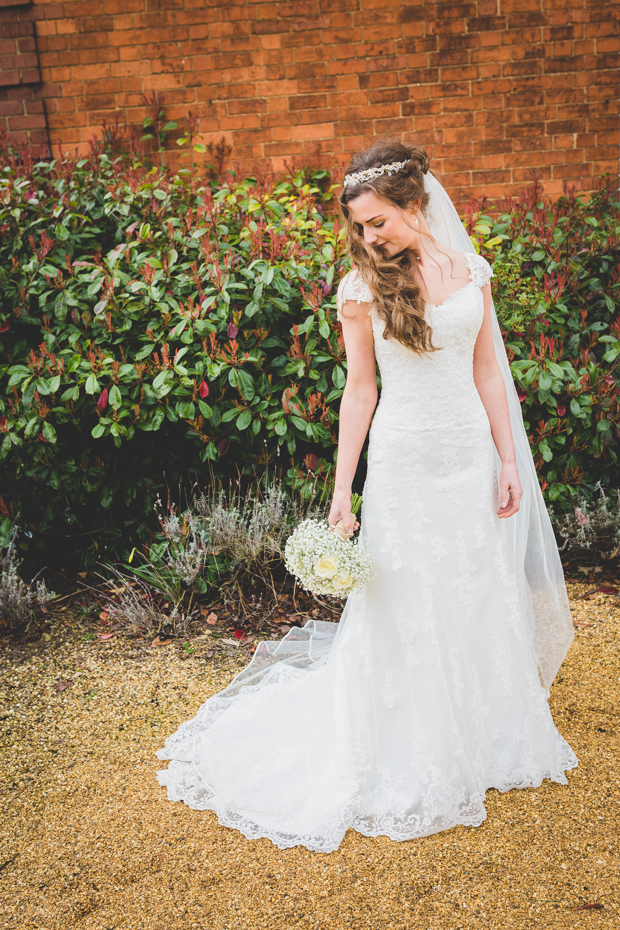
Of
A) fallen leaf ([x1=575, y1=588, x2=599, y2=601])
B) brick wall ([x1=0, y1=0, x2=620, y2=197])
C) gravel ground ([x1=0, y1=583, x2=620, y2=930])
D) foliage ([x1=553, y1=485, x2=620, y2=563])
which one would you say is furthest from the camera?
brick wall ([x1=0, y1=0, x2=620, y2=197])

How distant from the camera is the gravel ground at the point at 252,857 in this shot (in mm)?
1916

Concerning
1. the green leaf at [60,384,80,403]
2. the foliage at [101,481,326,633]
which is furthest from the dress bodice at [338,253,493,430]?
the green leaf at [60,384,80,403]

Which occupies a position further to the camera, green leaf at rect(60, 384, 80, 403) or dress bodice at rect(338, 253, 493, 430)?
green leaf at rect(60, 384, 80, 403)

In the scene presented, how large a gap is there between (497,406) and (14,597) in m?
2.74

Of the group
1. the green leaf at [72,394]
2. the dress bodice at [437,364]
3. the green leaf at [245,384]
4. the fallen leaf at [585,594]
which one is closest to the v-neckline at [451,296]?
the dress bodice at [437,364]

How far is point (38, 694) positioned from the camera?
311 cm

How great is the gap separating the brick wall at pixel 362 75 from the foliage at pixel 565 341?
1189mm

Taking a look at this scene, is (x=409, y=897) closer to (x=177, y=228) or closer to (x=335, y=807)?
(x=335, y=807)

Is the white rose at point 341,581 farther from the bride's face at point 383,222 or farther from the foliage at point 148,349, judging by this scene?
the foliage at point 148,349

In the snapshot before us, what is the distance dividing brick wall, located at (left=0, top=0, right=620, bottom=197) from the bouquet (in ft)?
12.6

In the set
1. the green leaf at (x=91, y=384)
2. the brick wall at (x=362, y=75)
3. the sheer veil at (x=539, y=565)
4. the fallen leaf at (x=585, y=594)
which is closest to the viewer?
the sheer veil at (x=539, y=565)

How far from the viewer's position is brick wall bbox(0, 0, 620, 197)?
15.9 feet

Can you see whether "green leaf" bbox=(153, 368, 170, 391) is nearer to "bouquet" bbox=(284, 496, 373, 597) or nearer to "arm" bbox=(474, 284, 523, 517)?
"bouquet" bbox=(284, 496, 373, 597)

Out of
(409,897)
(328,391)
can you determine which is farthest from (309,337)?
(409,897)
